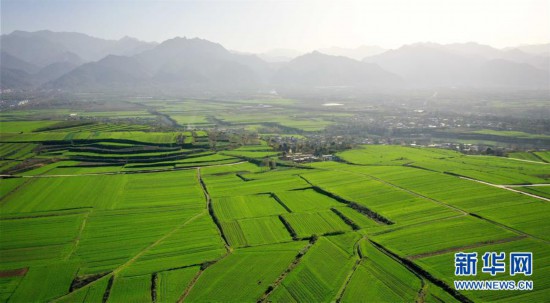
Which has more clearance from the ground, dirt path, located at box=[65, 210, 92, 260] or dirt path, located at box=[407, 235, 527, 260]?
dirt path, located at box=[407, 235, 527, 260]

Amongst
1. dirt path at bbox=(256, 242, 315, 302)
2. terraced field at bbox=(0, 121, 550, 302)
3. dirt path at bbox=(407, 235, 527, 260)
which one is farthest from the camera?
dirt path at bbox=(407, 235, 527, 260)

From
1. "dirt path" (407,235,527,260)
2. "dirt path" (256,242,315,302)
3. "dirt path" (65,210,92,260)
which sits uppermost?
"dirt path" (407,235,527,260)

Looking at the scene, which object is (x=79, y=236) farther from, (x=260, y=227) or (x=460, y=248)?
(x=460, y=248)

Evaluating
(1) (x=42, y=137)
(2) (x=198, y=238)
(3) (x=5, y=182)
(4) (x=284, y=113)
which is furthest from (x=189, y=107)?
(2) (x=198, y=238)

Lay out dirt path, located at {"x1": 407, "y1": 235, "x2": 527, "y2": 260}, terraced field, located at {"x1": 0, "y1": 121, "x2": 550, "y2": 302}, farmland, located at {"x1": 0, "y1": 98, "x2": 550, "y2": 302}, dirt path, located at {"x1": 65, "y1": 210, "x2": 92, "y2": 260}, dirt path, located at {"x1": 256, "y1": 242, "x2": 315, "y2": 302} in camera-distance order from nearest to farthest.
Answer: dirt path, located at {"x1": 256, "y1": 242, "x2": 315, "y2": 302}
terraced field, located at {"x1": 0, "y1": 121, "x2": 550, "y2": 302}
farmland, located at {"x1": 0, "y1": 98, "x2": 550, "y2": 302}
dirt path, located at {"x1": 407, "y1": 235, "x2": 527, "y2": 260}
dirt path, located at {"x1": 65, "y1": 210, "x2": 92, "y2": 260}

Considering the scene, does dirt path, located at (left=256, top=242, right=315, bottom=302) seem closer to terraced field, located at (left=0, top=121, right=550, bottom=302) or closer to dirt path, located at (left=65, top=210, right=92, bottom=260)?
terraced field, located at (left=0, top=121, right=550, bottom=302)

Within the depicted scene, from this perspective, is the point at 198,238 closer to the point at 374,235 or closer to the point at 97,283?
the point at 97,283

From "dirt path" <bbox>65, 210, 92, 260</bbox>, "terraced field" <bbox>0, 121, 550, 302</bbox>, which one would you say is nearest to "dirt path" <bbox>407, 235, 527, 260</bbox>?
"terraced field" <bbox>0, 121, 550, 302</bbox>

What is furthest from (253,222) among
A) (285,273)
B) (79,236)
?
(79,236)
